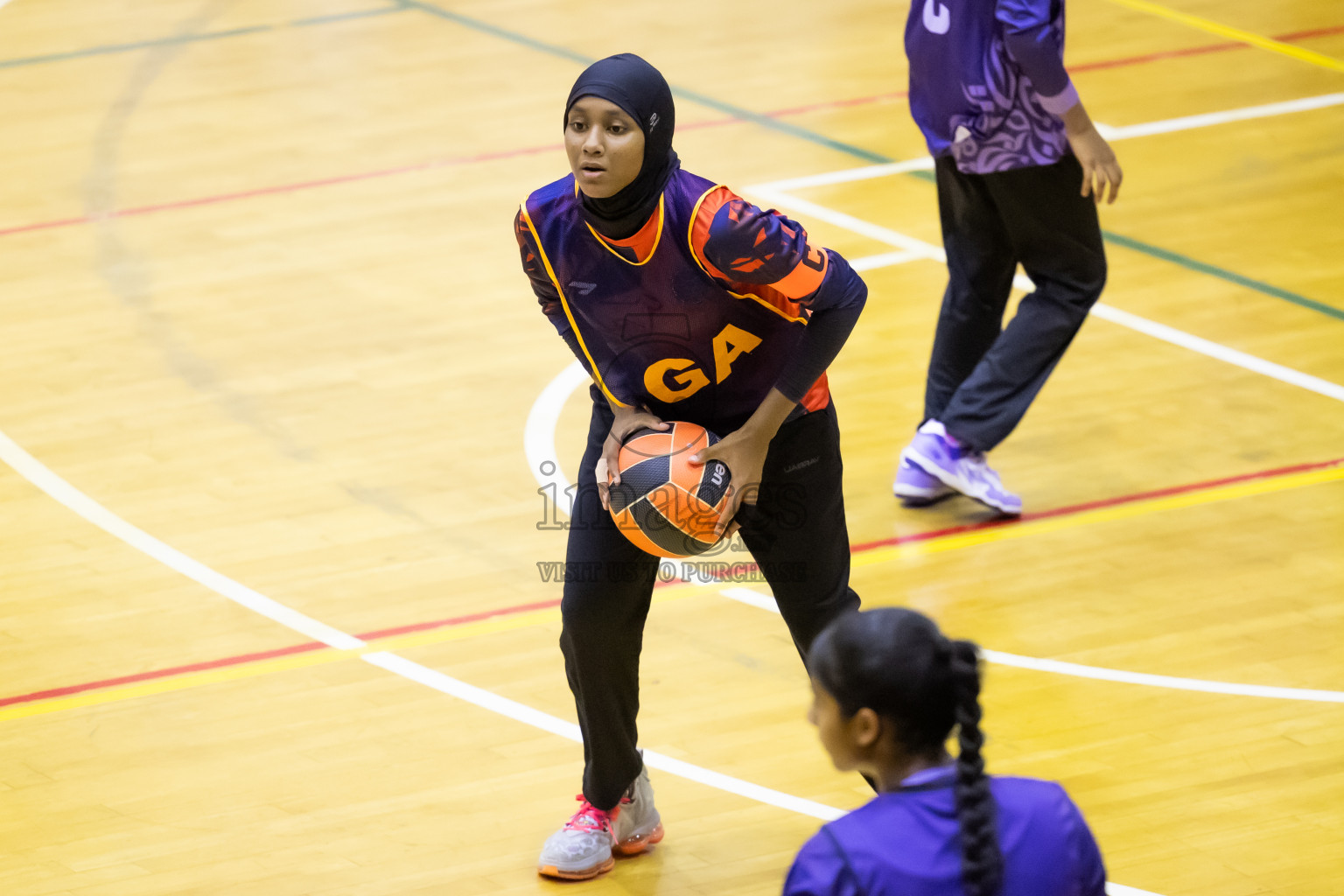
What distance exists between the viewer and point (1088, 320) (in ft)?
21.7

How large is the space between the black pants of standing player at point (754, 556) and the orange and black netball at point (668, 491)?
95 mm

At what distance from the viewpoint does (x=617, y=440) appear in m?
3.55

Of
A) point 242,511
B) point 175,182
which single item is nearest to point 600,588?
point 242,511

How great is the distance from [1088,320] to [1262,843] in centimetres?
308

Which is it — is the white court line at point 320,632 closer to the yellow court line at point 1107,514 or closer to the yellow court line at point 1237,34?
the yellow court line at point 1107,514

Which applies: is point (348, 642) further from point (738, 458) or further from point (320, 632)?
point (738, 458)

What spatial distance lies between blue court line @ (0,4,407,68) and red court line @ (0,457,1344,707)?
586 cm

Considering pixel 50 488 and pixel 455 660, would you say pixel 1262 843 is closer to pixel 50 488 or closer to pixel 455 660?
pixel 455 660

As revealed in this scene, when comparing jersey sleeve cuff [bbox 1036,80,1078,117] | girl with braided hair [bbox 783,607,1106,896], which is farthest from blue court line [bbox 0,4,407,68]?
girl with braided hair [bbox 783,607,1106,896]

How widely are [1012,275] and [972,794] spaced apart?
342cm

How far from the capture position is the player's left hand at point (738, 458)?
347cm

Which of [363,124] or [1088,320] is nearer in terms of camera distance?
[1088,320]

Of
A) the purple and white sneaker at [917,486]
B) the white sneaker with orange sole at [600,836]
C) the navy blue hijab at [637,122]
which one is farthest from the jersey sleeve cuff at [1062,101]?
the white sneaker with orange sole at [600,836]

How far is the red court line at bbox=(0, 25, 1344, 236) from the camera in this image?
761 centimetres
